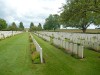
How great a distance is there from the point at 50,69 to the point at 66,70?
33.5 inches

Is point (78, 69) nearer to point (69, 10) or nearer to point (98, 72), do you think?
point (98, 72)

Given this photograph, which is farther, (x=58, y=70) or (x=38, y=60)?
(x=38, y=60)

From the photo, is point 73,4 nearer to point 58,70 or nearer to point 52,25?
point 58,70

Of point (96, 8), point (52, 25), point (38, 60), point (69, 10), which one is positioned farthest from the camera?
point (52, 25)

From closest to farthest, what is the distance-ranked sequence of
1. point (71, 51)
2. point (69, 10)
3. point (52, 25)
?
point (69, 10) < point (71, 51) < point (52, 25)

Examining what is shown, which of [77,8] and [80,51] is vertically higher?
[77,8]

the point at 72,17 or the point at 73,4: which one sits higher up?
the point at 73,4

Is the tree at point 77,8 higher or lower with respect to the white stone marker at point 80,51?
higher

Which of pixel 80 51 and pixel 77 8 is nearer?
pixel 80 51

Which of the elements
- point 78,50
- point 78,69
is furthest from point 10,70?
point 78,50

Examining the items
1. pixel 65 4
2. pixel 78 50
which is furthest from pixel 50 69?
pixel 65 4

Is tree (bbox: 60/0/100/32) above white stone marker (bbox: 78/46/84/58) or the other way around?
above

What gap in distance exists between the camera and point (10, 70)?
29.9ft

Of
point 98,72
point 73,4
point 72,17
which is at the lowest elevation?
point 98,72
